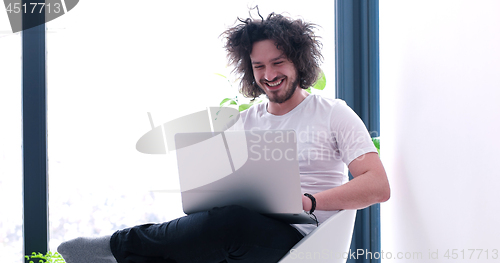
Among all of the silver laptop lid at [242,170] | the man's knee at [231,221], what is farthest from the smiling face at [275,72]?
the man's knee at [231,221]

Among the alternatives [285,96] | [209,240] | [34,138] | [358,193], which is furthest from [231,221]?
[34,138]

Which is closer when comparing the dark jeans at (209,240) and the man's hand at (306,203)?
the dark jeans at (209,240)

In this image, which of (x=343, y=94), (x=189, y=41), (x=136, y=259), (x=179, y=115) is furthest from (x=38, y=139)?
(x=343, y=94)

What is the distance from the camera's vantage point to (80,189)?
207 centimetres

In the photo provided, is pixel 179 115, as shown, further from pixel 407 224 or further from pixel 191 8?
pixel 407 224

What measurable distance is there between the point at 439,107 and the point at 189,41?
155 cm

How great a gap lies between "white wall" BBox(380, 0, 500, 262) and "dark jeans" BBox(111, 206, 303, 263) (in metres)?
0.43

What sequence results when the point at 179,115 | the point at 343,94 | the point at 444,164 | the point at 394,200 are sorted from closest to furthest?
the point at 444,164, the point at 394,200, the point at 343,94, the point at 179,115

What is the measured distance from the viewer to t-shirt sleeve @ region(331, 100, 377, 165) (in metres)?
1.19

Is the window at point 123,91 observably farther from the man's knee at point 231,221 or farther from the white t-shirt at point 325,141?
the man's knee at point 231,221

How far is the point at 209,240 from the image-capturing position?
0.93 m

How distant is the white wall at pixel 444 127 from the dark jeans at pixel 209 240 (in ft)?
1.43

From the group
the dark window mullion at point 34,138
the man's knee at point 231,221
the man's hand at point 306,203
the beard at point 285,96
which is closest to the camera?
the man's knee at point 231,221

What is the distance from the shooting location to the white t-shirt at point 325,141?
1224 millimetres
